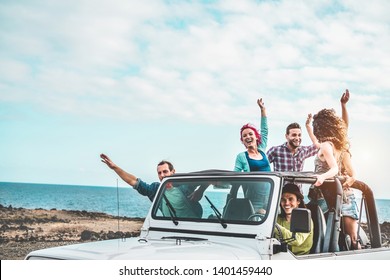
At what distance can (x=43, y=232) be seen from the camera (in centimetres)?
2436

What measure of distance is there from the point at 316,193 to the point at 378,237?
40.2 inches

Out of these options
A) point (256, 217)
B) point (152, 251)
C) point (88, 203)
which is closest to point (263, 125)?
point (256, 217)

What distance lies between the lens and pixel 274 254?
438 centimetres

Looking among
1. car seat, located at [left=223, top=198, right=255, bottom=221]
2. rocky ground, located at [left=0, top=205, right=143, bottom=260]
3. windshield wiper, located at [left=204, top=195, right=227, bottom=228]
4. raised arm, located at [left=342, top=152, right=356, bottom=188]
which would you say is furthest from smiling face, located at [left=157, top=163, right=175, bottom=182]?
rocky ground, located at [left=0, top=205, right=143, bottom=260]

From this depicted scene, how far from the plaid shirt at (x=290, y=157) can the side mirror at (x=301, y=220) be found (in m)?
2.65

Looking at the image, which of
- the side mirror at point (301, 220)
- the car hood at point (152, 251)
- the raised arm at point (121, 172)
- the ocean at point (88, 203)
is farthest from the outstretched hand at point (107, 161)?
the ocean at point (88, 203)

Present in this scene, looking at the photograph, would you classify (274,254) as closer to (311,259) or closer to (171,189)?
(311,259)

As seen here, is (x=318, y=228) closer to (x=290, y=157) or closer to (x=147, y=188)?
(x=290, y=157)

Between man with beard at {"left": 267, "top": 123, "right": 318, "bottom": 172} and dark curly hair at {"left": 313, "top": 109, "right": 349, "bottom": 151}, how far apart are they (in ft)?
3.03

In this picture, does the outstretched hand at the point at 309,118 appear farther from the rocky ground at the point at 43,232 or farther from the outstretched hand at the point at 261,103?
the rocky ground at the point at 43,232

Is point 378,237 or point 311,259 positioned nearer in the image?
point 311,259

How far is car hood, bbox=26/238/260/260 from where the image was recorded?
3930 millimetres

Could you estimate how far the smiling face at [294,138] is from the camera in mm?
6852
